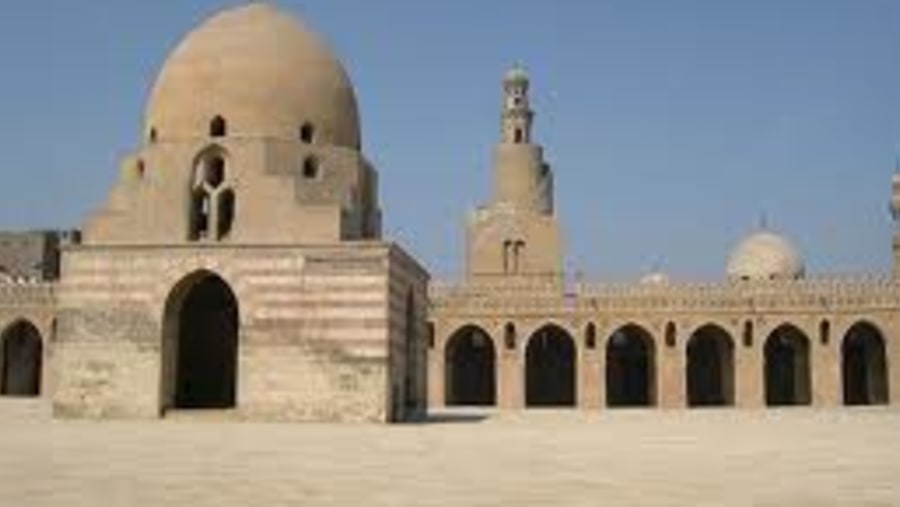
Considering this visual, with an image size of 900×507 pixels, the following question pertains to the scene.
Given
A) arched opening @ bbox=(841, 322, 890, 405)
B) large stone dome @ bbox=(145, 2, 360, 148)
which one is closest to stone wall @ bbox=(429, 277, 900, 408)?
arched opening @ bbox=(841, 322, 890, 405)

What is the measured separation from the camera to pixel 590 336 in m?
36.1

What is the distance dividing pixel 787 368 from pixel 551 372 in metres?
8.46

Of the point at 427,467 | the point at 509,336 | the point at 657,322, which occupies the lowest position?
the point at 427,467

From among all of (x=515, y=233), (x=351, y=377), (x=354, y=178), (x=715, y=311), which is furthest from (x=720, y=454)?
(x=515, y=233)

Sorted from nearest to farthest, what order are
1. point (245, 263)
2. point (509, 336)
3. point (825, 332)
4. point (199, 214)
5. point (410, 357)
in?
point (245, 263) → point (199, 214) → point (410, 357) → point (825, 332) → point (509, 336)

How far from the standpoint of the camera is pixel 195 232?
2116cm

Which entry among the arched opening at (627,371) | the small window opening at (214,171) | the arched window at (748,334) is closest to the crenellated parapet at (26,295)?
the small window opening at (214,171)

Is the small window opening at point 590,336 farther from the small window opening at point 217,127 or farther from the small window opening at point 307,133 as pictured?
the small window opening at point 217,127

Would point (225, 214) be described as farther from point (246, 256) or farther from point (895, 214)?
point (895, 214)

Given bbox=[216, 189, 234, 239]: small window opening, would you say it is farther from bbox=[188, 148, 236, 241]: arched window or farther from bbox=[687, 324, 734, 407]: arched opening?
bbox=[687, 324, 734, 407]: arched opening

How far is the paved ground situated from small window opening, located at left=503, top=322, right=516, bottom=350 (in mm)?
18235

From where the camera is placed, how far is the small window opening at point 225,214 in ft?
69.1

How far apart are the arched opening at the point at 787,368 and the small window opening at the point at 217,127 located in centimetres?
2095

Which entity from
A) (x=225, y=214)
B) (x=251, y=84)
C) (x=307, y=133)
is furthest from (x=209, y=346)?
(x=251, y=84)
